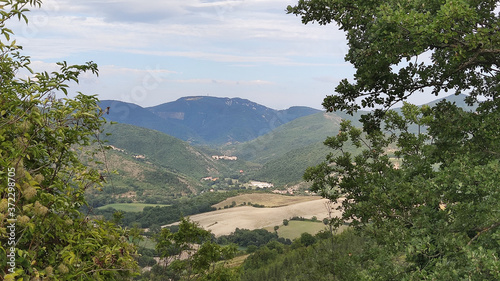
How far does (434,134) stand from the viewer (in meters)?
9.78

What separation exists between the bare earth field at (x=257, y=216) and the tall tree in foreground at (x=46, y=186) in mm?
137605

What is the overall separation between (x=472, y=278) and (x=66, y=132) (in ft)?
21.6

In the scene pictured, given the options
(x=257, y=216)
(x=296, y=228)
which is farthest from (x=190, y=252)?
(x=257, y=216)

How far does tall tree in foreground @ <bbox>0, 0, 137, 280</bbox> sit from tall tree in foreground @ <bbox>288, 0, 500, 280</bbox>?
5.28m

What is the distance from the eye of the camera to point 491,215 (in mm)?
5828

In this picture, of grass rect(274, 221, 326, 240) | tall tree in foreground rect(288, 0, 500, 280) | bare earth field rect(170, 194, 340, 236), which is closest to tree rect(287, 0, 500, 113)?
tall tree in foreground rect(288, 0, 500, 280)

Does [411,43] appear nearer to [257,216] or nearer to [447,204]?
[447,204]

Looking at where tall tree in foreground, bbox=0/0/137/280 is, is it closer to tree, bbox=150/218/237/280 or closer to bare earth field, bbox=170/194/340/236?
tree, bbox=150/218/237/280

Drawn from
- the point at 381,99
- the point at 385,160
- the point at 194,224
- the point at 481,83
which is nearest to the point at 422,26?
the point at 381,99

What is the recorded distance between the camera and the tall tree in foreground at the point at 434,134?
6133 millimetres

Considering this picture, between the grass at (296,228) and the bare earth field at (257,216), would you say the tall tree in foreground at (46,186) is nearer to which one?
the grass at (296,228)

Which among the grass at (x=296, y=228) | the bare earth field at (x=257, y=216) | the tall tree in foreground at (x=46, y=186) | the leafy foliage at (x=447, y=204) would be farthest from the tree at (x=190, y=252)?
the bare earth field at (x=257, y=216)

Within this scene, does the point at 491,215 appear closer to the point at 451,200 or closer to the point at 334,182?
the point at 451,200

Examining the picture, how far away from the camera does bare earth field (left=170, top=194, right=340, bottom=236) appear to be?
14875 centimetres
